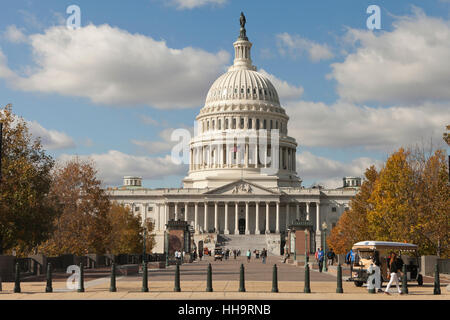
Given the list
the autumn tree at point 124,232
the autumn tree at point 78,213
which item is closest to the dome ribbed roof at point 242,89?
the autumn tree at point 124,232

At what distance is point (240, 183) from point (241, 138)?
1804 centimetres

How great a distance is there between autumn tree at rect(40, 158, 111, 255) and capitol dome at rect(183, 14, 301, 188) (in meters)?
109

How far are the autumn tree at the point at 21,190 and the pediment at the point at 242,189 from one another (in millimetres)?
116836

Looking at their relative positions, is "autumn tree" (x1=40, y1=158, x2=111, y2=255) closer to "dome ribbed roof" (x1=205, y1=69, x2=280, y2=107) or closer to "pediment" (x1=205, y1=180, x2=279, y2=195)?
"pediment" (x1=205, y1=180, x2=279, y2=195)

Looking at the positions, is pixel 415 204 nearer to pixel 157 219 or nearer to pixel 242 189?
pixel 242 189

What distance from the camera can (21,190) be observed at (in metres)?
49.4

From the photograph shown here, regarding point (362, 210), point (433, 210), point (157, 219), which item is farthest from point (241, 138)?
point (433, 210)

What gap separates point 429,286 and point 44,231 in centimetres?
2914

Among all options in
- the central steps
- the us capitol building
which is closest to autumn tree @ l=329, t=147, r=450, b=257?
the central steps

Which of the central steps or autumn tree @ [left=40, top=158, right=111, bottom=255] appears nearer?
autumn tree @ [left=40, top=158, right=111, bottom=255]

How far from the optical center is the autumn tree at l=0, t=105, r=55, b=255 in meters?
48.6
